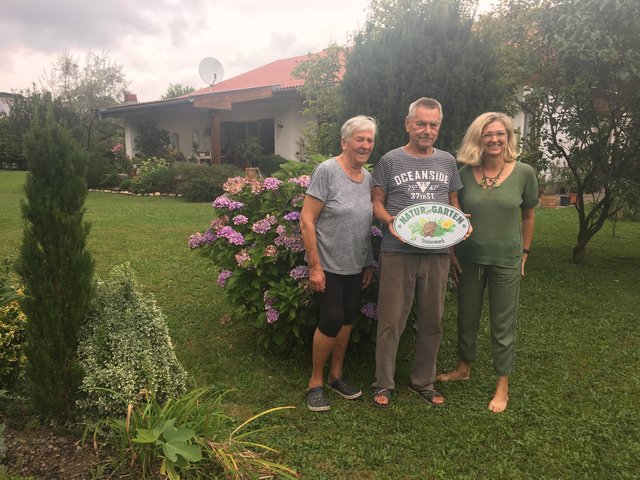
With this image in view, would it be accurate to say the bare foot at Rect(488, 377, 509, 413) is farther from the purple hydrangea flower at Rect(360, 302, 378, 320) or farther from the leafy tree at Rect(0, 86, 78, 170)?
the leafy tree at Rect(0, 86, 78, 170)

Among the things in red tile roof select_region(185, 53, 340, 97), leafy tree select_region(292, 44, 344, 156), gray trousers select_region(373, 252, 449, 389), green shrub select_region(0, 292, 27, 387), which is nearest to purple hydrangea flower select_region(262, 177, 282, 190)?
gray trousers select_region(373, 252, 449, 389)

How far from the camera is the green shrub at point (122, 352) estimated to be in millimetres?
2480

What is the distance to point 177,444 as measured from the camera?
215cm

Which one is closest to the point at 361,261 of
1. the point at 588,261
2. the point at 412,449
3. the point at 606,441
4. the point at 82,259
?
the point at 412,449

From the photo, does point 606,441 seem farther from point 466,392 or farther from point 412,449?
point 412,449

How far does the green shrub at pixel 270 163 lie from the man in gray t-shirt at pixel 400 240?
45.3 ft

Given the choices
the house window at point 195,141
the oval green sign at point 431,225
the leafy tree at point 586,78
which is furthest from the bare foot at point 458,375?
the house window at point 195,141

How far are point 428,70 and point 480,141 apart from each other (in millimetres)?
2782

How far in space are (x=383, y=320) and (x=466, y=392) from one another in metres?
0.88

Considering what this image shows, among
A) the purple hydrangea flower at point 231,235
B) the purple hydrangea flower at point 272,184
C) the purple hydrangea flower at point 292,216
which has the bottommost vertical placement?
the purple hydrangea flower at point 231,235

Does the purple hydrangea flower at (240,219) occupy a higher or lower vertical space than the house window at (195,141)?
lower

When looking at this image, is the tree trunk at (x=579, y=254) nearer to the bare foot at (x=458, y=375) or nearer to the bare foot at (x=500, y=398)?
the bare foot at (x=458, y=375)

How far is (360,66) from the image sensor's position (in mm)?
5949

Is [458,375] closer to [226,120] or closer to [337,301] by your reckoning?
[337,301]
